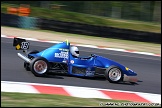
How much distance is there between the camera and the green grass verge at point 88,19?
19562 millimetres

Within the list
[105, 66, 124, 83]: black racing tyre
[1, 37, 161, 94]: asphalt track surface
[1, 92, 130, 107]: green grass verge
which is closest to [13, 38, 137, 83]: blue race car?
[105, 66, 124, 83]: black racing tyre

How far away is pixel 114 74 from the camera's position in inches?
337

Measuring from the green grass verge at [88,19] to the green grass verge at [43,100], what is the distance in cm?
1299

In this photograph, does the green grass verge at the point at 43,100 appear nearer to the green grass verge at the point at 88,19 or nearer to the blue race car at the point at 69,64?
the blue race car at the point at 69,64

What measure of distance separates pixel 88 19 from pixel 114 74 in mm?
11355

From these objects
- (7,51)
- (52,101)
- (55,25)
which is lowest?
(52,101)

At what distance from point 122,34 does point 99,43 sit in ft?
6.84

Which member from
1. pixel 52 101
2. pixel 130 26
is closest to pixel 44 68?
pixel 52 101

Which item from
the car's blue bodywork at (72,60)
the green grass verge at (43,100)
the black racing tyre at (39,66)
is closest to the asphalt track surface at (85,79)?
the black racing tyre at (39,66)

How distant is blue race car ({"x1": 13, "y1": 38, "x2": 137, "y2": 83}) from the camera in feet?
27.2

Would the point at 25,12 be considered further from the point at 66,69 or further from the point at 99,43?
the point at 66,69

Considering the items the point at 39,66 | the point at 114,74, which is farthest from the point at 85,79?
the point at 39,66

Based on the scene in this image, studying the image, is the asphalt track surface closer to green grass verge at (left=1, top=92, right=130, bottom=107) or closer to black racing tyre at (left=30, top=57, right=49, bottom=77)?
black racing tyre at (left=30, top=57, right=49, bottom=77)

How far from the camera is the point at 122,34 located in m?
17.7
